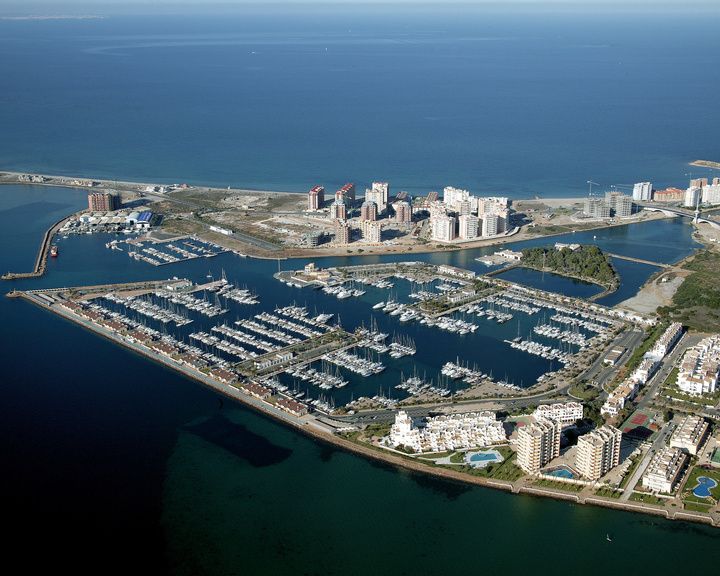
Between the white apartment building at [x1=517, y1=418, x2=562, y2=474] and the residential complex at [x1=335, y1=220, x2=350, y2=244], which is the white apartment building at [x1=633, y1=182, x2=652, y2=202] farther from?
the white apartment building at [x1=517, y1=418, x2=562, y2=474]

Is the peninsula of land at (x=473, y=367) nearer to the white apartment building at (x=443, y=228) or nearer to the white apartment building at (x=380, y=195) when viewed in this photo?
the white apartment building at (x=443, y=228)

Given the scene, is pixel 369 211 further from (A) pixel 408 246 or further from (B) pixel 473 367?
(B) pixel 473 367

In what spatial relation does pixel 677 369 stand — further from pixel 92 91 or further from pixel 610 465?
pixel 92 91

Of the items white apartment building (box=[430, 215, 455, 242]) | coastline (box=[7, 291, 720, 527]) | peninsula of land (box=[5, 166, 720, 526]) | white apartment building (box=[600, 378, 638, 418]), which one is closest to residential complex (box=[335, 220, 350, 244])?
peninsula of land (box=[5, 166, 720, 526])

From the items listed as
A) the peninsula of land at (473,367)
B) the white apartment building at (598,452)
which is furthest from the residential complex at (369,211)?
the white apartment building at (598,452)

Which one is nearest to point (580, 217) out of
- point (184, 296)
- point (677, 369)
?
point (677, 369)
